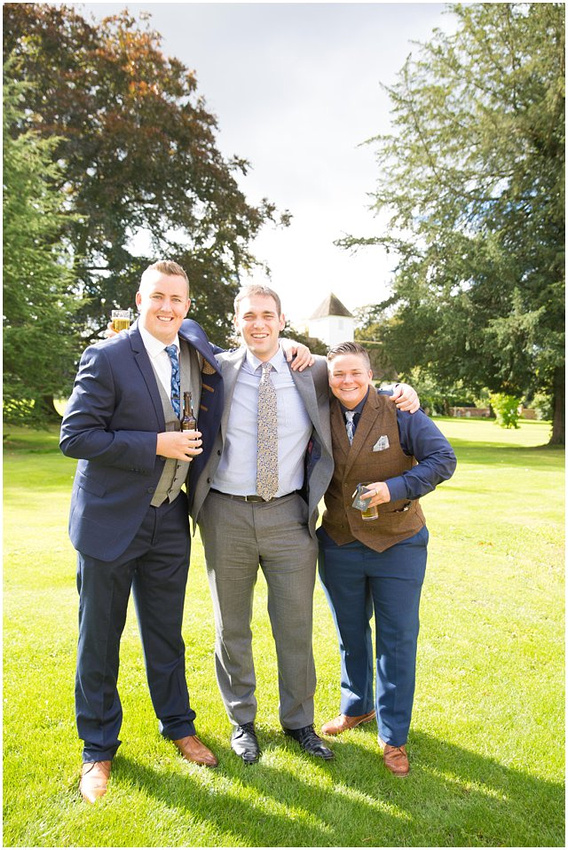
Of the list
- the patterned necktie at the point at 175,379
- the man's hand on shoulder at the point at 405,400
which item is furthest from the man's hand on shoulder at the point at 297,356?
the patterned necktie at the point at 175,379

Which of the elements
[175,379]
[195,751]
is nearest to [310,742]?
[195,751]

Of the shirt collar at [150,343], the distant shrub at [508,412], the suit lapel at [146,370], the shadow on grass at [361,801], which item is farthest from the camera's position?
the distant shrub at [508,412]

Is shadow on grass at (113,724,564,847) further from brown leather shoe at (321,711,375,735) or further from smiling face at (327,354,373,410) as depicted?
smiling face at (327,354,373,410)

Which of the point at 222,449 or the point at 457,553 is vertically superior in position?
the point at 222,449

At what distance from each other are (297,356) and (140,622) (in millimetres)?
1767

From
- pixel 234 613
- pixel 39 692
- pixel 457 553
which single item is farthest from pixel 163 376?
pixel 457 553

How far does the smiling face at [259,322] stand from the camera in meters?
3.51

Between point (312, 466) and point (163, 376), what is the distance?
0.98 m

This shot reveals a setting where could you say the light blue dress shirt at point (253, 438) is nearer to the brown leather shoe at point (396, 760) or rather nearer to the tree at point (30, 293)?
the brown leather shoe at point (396, 760)

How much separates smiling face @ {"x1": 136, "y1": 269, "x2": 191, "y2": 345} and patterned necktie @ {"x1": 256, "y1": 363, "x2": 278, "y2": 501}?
637 millimetres

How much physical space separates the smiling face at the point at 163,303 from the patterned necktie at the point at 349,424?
107 centimetres

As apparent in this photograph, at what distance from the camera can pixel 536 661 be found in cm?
500

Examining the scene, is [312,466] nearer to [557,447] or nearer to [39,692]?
[39,692]

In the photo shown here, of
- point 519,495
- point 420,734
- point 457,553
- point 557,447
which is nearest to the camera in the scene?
point 420,734
